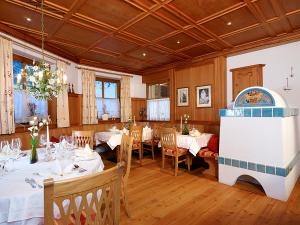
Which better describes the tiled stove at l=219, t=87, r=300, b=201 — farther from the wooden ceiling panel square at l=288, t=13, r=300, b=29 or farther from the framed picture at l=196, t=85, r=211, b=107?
the framed picture at l=196, t=85, r=211, b=107

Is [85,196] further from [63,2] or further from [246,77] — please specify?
[246,77]

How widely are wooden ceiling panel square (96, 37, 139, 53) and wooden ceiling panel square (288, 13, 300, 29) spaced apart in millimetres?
2974

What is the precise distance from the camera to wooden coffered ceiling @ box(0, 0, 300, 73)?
8.89 ft

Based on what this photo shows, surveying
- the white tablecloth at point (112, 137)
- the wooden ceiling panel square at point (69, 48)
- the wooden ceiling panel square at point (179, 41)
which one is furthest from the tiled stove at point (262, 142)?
the wooden ceiling panel square at point (69, 48)

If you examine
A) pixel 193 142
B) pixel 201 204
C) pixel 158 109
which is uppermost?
pixel 158 109

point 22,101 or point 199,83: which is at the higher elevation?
point 199,83

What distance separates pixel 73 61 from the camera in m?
5.29

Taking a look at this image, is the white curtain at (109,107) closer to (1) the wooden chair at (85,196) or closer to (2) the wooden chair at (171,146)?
(2) the wooden chair at (171,146)

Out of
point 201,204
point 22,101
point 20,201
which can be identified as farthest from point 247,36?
point 22,101

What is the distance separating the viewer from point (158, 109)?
668 centimetres

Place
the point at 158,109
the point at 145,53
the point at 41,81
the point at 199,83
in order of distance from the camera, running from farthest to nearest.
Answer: the point at 158,109 → the point at 199,83 → the point at 145,53 → the point at 41,81

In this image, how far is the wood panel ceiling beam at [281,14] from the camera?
2710 mm

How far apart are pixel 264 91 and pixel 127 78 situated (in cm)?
455

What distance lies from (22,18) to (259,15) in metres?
3.89
